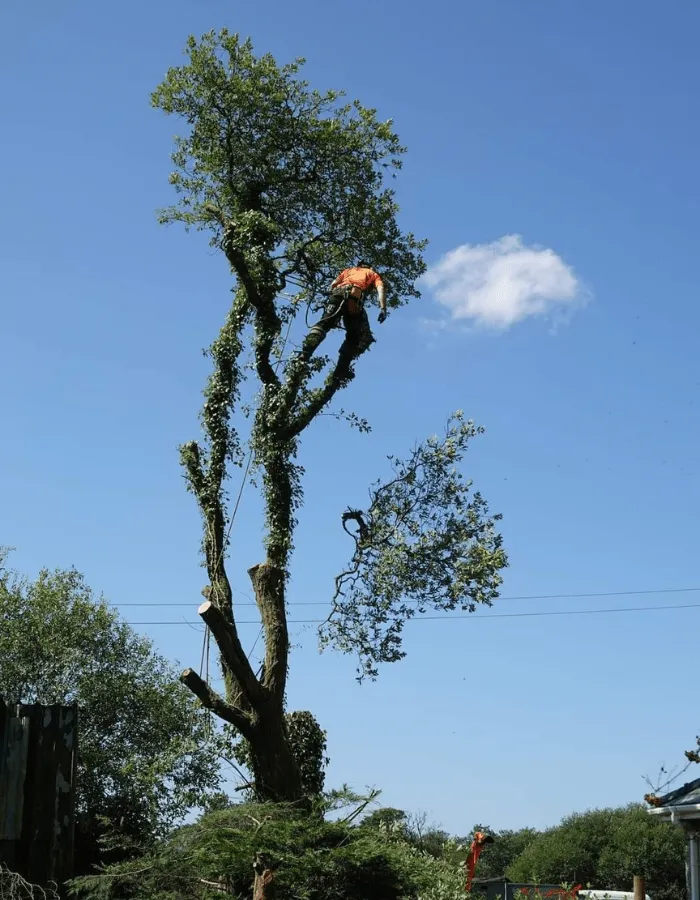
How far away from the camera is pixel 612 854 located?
41.6 meters

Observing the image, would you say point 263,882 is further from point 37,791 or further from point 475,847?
point 37,791

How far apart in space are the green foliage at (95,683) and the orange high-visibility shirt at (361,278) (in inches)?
292

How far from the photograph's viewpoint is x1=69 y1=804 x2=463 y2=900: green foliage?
444 inches

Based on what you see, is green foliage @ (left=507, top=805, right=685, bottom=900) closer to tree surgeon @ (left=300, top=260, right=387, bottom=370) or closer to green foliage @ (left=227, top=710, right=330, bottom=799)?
green foliage @ (left=227, top=710, right=330, bottom=799)

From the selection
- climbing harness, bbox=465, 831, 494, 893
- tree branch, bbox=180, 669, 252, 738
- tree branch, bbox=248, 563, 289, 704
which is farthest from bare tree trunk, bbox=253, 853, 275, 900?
climbing harness, bbox=465, 831, 494, 893

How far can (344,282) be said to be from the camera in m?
15.0

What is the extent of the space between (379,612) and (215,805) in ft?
10.4

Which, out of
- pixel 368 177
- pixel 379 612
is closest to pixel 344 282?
pixel 368 177

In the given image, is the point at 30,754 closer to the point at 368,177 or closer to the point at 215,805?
the point at 215,805

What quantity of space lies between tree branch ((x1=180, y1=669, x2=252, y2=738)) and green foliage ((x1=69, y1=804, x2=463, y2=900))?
3.16 ft

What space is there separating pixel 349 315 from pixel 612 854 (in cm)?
3326

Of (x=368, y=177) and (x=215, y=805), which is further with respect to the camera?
(x=368, y=177)

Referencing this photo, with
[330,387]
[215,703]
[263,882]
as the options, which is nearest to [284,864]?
[263,882]

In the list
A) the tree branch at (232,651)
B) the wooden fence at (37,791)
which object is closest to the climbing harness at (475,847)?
the tree branch at (232,651)
